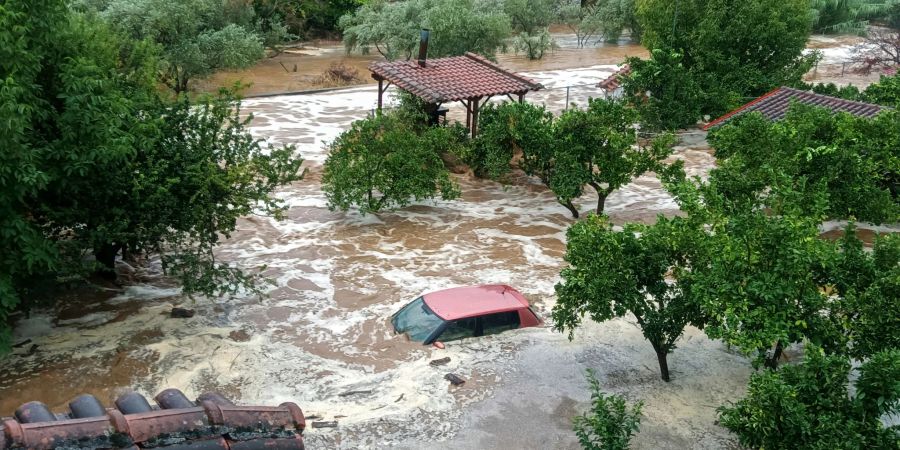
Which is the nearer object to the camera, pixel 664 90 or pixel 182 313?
pixel 182 313

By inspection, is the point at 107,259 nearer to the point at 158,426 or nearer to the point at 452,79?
the point at 158,426

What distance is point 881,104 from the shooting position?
24.5 meters

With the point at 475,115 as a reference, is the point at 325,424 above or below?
below

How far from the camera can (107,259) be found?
53.0ft

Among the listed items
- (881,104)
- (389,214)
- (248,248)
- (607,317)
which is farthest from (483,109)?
(607,317)

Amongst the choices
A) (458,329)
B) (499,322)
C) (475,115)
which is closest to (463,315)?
(458,329)

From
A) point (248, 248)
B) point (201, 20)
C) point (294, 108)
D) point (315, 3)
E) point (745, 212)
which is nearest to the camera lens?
point (745, 212)

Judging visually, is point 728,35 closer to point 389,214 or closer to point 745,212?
point 389,214

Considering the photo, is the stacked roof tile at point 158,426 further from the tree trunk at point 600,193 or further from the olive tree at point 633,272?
the tree trunk at point 600,193

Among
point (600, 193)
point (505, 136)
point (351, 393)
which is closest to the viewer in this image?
point (351, 393)

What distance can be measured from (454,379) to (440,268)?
234 inches

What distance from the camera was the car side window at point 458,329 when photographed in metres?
13.5

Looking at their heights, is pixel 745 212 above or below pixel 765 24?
below

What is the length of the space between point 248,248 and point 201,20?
2210cm
